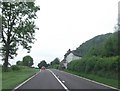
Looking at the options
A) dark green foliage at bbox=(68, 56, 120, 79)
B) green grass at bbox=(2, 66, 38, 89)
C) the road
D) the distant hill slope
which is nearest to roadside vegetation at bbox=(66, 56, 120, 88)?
dark green foliage at bbox=(68, 56, 120, 79)

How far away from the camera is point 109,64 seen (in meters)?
44.2

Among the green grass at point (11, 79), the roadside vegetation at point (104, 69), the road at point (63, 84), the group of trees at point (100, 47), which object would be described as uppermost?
the group of trees at point (100, 47)

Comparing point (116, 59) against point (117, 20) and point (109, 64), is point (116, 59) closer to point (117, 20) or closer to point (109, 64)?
point (109, 64)

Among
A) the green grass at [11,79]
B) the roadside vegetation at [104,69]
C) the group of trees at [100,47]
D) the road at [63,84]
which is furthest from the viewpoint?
the group of trees at [100,47]

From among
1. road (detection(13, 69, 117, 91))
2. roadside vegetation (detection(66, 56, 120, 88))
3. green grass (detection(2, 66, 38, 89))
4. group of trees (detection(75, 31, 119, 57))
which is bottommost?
road (detection(13, 69, 117, 91))

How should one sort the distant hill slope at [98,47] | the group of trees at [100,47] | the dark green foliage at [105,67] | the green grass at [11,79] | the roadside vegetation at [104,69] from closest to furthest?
the green grass at [11,79] < the roadside vegetation at [104,69] < the dark green foliage at [105,67] < the group of trees at [100,47] < the distant hill slope at [98,47]

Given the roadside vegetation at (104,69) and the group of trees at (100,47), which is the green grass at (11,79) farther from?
the group of trees at (100,47)

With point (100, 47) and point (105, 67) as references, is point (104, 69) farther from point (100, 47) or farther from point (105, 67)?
point (100, 47)

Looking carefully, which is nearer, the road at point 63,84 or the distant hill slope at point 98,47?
the road at point 63,84

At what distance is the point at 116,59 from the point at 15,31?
2857 cm

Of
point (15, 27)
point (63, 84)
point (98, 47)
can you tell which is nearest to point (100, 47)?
point (98, 47)

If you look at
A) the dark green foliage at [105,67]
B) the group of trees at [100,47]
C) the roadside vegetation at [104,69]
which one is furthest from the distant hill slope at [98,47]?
the dark green foliage at [105,67]

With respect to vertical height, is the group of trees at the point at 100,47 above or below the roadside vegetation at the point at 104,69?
above

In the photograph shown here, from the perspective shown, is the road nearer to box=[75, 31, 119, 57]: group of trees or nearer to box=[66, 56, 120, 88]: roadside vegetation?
box=[66, 56, 120, 88]: roadside vegetation
